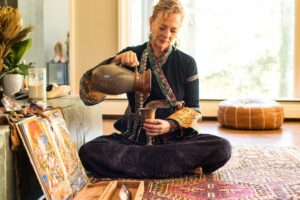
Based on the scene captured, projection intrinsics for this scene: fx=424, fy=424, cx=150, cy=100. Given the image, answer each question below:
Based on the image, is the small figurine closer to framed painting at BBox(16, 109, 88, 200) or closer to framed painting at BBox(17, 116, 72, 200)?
framed painting at BBox(16, 109, 88, 200)

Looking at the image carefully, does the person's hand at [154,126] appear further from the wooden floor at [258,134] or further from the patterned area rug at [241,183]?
the wooden floor at [258,134]

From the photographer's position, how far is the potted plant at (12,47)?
1.65 metres

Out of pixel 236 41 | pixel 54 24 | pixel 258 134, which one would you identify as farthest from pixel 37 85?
pixel 54 24

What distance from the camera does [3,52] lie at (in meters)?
1.69

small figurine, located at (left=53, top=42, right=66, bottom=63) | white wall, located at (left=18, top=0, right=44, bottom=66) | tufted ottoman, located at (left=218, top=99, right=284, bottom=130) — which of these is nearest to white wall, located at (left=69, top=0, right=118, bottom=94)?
white wall, located at (left=18, top=0, right=44, bottom=66)

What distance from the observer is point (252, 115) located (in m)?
3.89

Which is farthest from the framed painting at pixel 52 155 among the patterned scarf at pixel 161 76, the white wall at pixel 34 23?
the white wall at pixel 34 23

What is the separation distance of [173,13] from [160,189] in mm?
777

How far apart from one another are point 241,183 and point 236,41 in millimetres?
2987

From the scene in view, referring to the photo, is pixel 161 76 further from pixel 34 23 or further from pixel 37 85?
pixel 34 23

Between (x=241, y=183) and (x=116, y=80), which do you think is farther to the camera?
(x=241, y=183)

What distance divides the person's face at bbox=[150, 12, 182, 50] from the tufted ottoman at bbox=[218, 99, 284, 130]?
6.94ft

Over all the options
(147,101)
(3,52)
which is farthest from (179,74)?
(3,52)

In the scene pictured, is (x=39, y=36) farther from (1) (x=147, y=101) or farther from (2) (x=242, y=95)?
(2) (x=242, y=95)
